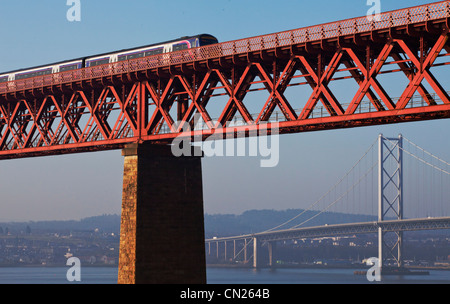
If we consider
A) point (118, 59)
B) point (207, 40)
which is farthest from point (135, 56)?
point (207, 40)

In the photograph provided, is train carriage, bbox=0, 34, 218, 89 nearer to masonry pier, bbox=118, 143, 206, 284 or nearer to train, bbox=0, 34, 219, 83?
train, bbox=0, 34, 219, 83

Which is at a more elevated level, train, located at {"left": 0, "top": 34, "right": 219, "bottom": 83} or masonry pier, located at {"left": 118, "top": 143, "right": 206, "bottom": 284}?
train, located at {"left": 0, "top": 34, "right": 219, "bottom": 83}

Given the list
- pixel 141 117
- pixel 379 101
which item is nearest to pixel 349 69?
pixel 379 101

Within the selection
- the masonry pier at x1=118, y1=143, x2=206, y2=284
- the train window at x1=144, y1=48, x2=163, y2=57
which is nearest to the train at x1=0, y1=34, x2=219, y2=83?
the train window at x1=144, y1=48, x2=163, y2=57

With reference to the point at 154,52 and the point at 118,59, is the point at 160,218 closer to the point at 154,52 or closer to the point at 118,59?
the point at 154,52
